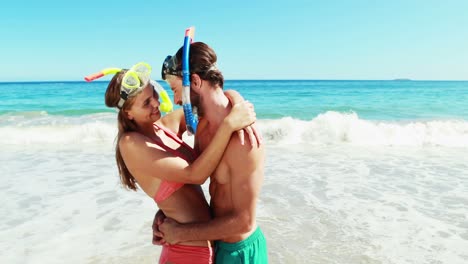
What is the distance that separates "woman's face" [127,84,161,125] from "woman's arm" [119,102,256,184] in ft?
0.43

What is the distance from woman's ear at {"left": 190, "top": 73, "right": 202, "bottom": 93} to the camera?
7.41 feet

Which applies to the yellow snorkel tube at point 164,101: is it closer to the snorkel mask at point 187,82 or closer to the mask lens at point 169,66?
the mask lens at point 169,66

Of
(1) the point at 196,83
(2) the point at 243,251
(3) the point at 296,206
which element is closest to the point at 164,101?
(1) the point at 196,83

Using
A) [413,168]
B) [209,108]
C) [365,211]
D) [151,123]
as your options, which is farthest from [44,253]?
[413,168]

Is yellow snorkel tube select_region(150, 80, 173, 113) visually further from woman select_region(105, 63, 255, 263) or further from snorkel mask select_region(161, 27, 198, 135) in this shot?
snorkel mask select_region(161, 27, 198, 135)

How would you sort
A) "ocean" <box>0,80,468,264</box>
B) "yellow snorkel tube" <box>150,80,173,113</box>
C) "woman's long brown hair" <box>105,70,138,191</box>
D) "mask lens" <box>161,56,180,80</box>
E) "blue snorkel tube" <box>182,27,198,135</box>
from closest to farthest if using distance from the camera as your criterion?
"blue snorkel tube" <box>182,27,198,135</box>, "mask lens" <box>161,56,180,80</box>, "woman's long brown hair" <box>105,70,138,191</box>, "yellow snorkel tube" <box>150,80,173,113</box>, "ocean" <box>0,80,468,264</box>

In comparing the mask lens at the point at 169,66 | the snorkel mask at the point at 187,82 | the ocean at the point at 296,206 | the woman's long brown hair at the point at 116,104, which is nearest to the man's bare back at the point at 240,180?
the snorkel mask at the point at 187,82

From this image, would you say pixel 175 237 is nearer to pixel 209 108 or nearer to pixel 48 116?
pixel 209 108

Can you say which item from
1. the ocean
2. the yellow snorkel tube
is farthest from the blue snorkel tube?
the ocean

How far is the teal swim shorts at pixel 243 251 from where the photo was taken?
235cm

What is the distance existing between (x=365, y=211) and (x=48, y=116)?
19.7m

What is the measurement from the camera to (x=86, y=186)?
7484mm

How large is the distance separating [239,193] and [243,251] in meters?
0.37

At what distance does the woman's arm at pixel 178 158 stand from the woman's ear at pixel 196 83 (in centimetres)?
21
